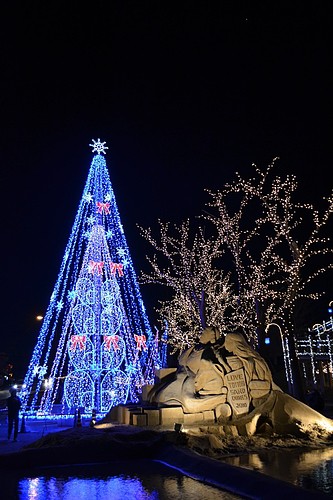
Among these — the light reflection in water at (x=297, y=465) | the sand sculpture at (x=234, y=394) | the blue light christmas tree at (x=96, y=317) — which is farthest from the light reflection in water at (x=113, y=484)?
the blue light christmas tree at (x=96, y=317)

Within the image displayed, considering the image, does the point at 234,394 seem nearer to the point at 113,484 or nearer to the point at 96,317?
the point at 113,484

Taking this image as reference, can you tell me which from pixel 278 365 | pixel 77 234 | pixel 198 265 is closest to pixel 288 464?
pixel 77 234

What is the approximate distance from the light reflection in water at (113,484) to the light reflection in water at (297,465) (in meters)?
1.37

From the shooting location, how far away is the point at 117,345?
18391 millimetres

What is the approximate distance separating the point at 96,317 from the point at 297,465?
11.3 meters

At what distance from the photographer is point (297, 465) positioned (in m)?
8.77

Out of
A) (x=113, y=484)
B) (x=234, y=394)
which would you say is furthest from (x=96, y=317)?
(x=113, y=484)

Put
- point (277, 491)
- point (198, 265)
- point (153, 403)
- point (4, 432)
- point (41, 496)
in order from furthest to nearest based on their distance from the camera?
point (198, 265) → point (4, 432) → point (153, 403) → point (41, 496) → point (277, 491)

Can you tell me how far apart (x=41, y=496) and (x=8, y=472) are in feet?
6.88

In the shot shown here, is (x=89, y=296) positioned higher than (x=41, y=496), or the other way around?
(x=89, y=296)

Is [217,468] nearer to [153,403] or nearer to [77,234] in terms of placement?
[153,403]

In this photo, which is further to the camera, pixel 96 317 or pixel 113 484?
pixel 96 317

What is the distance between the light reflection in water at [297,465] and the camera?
293 inches

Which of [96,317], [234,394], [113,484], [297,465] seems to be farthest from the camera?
[96,317]
